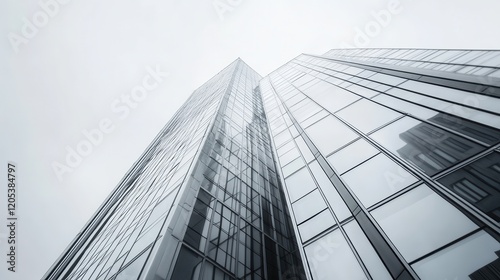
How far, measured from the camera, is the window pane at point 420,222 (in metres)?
5.70

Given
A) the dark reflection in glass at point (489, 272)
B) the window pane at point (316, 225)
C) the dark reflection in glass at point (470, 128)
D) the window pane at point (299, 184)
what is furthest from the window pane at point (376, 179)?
the dark reflection in glass at point (489, 272)

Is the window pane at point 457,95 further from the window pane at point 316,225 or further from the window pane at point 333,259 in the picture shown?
the window pane at point 333,259

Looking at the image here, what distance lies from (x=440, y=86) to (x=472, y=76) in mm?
1131

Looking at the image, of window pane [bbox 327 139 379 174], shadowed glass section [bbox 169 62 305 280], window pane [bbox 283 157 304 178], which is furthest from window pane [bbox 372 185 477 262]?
shadowed glass section [bbox 169 62 305 280]

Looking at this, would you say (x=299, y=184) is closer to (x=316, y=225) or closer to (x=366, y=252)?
(x=316, y=225)

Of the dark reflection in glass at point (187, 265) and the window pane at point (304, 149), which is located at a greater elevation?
the window pane at point (304, 149)

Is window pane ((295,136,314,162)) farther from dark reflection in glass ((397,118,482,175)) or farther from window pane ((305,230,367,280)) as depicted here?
window pane ((305,230,367,280))

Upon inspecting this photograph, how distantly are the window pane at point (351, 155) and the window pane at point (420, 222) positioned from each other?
2.51m

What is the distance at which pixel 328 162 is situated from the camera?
11.0 metres

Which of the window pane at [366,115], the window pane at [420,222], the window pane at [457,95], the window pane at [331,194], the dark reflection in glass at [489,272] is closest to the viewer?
the dark reflection in glass at [489,272]

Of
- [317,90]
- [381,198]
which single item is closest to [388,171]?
[381,198]

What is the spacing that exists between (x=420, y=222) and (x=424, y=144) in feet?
9.35

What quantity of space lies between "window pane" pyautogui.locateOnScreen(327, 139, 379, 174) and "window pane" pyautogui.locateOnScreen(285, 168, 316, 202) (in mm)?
1264

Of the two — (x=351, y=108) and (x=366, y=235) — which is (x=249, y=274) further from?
(x=351, y=108)
